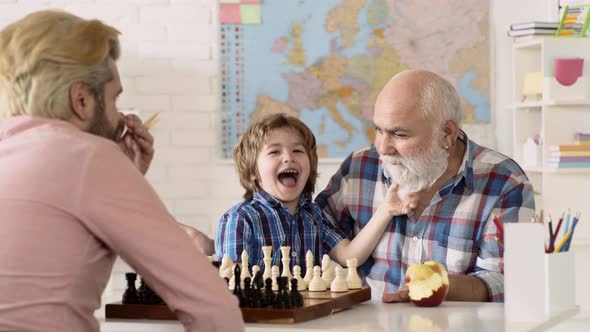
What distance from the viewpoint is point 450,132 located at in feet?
9.29

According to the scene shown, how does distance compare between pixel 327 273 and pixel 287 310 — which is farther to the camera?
pixel 327 273

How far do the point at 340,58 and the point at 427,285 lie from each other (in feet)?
9.89

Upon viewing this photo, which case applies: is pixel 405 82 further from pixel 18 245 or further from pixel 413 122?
pixel 18 245

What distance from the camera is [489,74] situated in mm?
4859

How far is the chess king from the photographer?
262 centimetres

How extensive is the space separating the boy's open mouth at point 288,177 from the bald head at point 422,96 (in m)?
0.35

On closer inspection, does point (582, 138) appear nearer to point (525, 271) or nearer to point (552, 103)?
point (552, 103)

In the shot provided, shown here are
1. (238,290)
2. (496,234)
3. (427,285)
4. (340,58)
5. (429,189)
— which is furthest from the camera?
(340,58)

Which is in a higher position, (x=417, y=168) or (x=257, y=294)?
(x=417, y=168)

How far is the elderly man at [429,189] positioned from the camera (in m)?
2.63

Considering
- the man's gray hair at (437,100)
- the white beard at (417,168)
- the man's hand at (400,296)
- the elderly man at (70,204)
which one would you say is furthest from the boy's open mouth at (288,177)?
the elderly man at (70,204)

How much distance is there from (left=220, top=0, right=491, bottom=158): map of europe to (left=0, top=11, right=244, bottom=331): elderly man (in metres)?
3.35

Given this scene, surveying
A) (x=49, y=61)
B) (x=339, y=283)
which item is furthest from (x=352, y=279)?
→ (x=49, y=61)

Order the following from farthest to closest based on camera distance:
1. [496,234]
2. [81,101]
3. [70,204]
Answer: [496,234], [81,101], [70,204]
